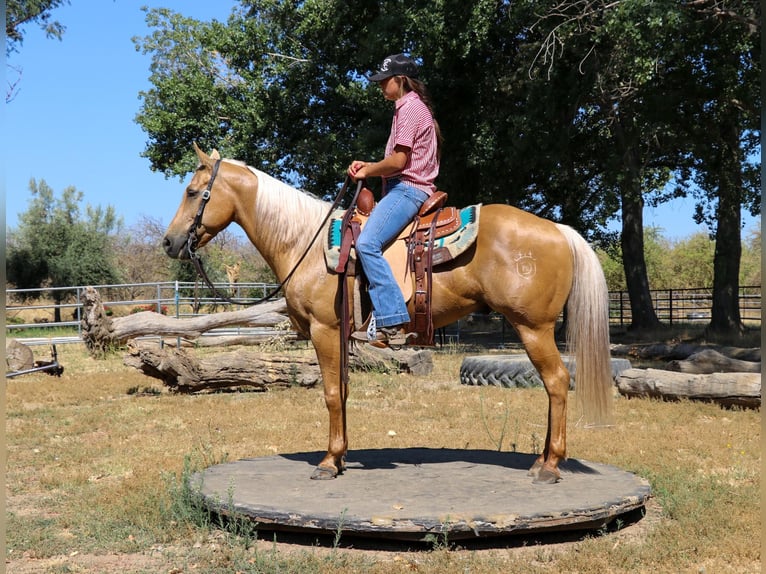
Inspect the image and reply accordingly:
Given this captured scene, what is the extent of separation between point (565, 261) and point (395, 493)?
2.26 m

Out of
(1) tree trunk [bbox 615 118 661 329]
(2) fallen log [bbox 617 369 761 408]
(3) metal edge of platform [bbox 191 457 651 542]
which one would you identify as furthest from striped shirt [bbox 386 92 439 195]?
(1) tree trunk [bbox 615 118 661 329]

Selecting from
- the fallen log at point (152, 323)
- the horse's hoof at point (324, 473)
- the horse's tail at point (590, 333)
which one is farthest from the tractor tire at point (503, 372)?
the horse's hoof at point (324, 473)

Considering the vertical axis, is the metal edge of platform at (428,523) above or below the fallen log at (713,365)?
below

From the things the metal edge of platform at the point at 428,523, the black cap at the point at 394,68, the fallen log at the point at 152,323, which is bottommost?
the metal edge of platform at the point at 428,523

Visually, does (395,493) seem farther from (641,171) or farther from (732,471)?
(641,171)

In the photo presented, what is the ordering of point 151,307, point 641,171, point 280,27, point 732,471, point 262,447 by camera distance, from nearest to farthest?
point 732,471 < point 262,447 < point 641,171 < point 280,27 < point 151,307

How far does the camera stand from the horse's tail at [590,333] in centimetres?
569

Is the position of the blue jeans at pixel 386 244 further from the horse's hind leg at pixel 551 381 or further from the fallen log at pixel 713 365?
the fallen log at pixel 713 365

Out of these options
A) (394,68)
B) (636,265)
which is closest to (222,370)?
(394,68)

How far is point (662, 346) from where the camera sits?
1623cm

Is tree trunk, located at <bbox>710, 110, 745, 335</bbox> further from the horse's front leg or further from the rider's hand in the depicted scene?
the horse's front leg

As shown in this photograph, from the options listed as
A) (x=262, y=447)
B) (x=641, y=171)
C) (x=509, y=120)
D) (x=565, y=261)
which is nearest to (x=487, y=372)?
(x=262, y=447)

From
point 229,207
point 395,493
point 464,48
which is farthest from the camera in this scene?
point 464,48

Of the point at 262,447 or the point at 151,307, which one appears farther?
the point at 151,307
